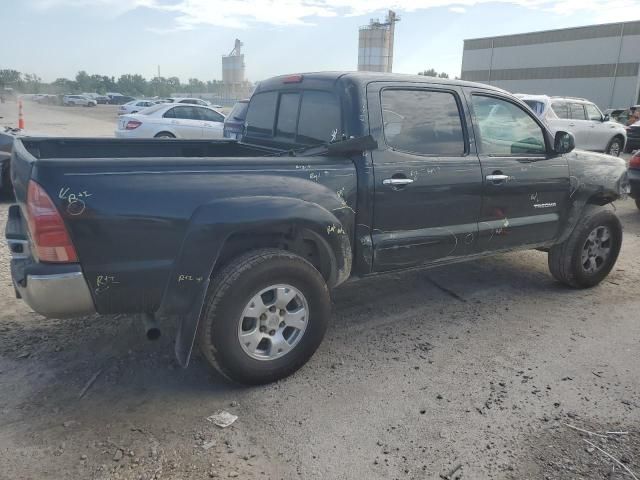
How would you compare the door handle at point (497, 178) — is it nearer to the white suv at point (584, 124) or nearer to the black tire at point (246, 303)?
the black tire at point (246, 303)

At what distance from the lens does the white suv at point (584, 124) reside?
13870 millimetres

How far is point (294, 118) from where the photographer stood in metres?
4.14

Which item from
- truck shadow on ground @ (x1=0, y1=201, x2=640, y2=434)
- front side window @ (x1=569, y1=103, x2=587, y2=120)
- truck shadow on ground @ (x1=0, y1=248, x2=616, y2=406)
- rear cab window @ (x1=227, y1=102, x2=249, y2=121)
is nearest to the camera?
truck shadow on ground @ (x1=0, y1=201, x2=640, y2=434)

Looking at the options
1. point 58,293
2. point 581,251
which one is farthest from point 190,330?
point 581,251

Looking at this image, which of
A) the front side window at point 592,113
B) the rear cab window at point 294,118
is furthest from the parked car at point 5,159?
the front side window at point 592,113

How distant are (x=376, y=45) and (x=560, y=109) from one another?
60532 millimetres

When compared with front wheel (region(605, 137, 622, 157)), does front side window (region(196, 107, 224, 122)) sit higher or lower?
higher

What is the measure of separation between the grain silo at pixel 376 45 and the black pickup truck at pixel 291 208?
68.7 m

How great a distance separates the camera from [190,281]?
2.96 meters

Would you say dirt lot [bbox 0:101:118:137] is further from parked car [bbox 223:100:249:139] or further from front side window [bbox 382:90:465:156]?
front side window [bbox 382:90:465:156]

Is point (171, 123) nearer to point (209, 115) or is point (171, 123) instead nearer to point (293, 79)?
point (209, 115)

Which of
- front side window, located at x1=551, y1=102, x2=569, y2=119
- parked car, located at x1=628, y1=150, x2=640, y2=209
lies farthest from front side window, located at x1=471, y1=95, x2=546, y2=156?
front side window, located at x1=551, y1=102, x2=569, y2=119

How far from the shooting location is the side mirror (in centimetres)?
455

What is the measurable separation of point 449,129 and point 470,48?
60.1m
